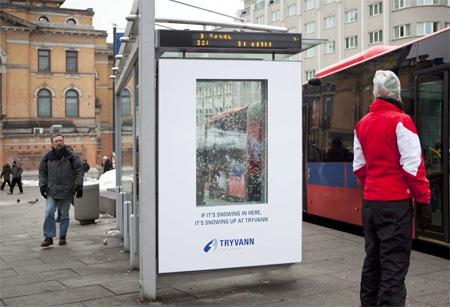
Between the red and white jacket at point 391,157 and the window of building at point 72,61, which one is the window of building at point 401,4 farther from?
the red and white jacket at point 391,157

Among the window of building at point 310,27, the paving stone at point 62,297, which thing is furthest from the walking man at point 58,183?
the window of building at point 310,27

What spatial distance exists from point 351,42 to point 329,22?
503cm

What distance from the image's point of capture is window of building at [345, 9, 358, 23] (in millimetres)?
64312

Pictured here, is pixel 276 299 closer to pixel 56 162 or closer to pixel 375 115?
pixel 375 115

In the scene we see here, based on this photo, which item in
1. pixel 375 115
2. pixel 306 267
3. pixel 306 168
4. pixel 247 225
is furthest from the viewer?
pixel 306 168

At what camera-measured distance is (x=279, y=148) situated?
6.41m

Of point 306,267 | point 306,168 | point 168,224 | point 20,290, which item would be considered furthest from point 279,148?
point 306,168

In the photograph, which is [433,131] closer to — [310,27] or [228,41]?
[228,41]

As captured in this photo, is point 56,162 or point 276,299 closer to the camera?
point 276,299

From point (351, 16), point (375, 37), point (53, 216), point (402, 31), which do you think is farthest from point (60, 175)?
point (351, 16)

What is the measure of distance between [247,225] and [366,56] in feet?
18.6

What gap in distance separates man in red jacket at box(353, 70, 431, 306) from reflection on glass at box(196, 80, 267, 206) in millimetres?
1680

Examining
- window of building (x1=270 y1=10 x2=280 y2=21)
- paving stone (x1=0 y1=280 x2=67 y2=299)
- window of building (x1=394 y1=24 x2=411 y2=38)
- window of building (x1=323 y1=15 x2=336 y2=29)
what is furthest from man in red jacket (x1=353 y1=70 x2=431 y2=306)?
window of building (x1=270 y1=10 x2=280 y2=21)

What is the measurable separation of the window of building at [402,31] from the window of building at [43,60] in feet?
111
